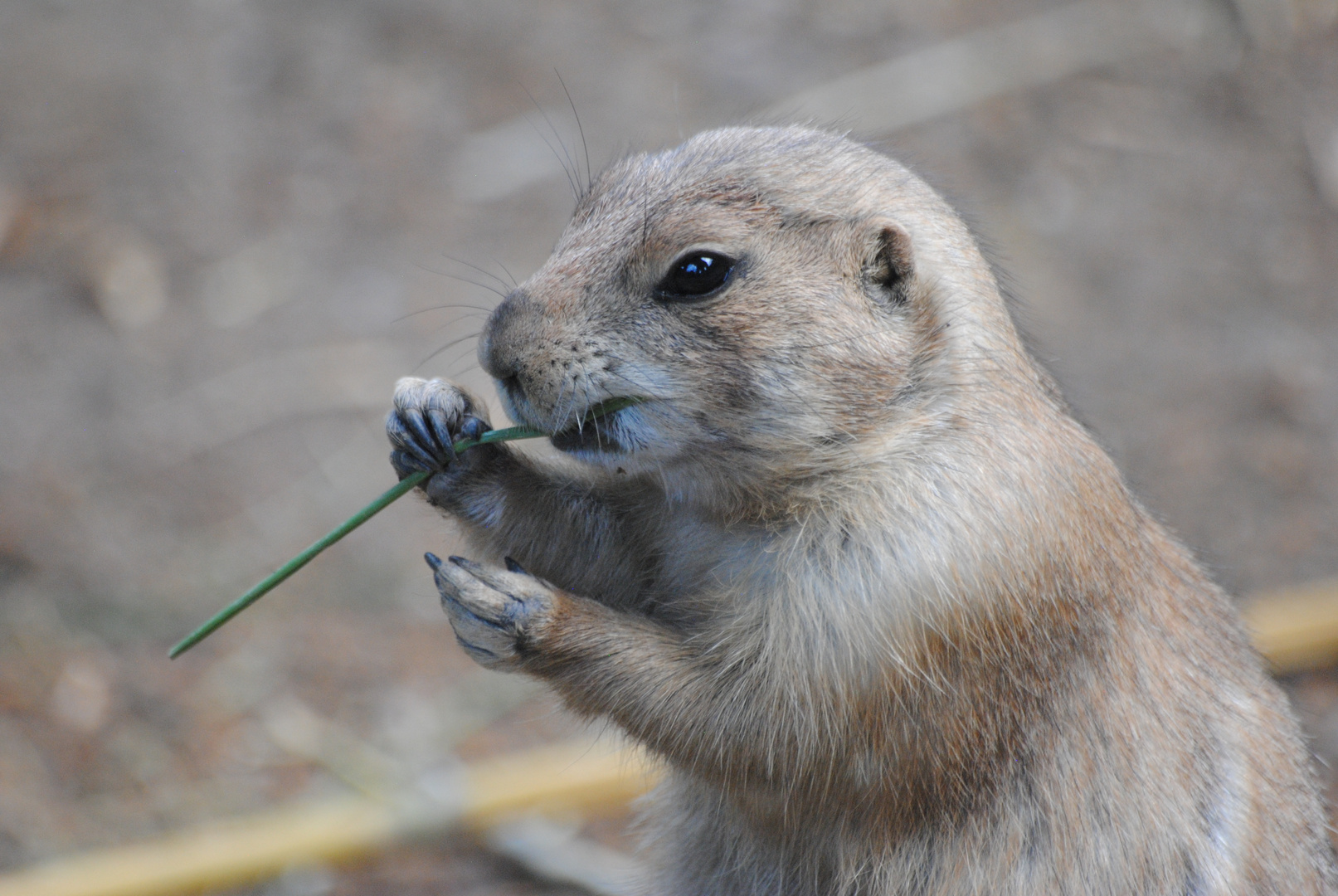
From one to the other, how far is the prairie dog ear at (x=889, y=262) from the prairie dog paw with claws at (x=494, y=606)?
101 centimetres

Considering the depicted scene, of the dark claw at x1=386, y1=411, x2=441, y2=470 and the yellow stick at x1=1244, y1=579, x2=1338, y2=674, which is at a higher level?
the yellow stick at x1=1244, y1=579, x2=1338, y2=674

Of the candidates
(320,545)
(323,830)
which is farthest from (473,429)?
(323,830)

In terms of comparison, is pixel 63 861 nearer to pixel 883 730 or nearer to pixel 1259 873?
pixel 883 730

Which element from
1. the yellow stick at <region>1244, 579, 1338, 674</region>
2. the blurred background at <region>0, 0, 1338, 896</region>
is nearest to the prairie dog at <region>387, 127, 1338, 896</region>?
the blurred background at <region>0, 0, 1338, 896</region>

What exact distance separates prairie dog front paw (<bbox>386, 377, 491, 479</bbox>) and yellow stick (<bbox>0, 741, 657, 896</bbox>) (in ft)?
5.28

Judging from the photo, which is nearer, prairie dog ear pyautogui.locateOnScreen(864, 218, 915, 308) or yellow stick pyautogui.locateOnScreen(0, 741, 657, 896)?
prairie dog ear pyautogui.locateOnScreen(864, 218, 915, 308)

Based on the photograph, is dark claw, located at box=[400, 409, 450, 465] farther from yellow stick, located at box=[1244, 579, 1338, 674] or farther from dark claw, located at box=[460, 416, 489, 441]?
yellow stick, located at box=[1244, 579, 1338, 674]

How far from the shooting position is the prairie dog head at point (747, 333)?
9.02 feet

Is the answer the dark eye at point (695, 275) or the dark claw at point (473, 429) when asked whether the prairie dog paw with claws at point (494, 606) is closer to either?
the dark claw at point (473, 429)

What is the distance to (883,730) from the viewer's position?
2.85m

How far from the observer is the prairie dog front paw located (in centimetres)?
312

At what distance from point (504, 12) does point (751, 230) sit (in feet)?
22.2

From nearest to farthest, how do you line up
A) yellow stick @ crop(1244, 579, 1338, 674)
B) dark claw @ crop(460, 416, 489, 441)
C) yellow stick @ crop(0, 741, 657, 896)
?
dark claw @ crop(460, 416, 489, 441)
yellow stick @ crop(0, 741, 657, 896)
yellow stick @ crop(1244, 579, 1338, 674)

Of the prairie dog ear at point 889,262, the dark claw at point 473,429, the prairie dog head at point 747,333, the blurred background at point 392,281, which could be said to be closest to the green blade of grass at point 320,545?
the dark claw at point 473,429
